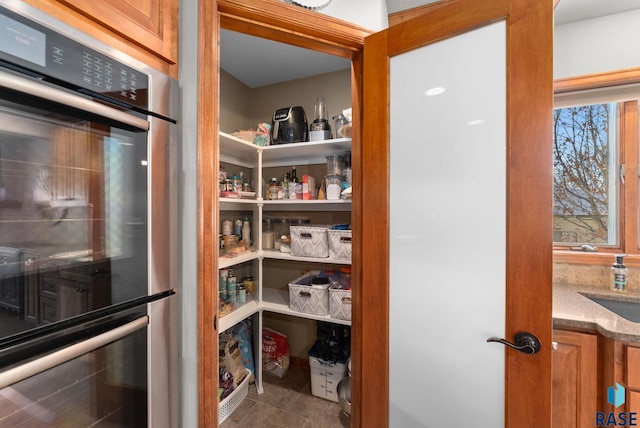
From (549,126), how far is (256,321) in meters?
2.15

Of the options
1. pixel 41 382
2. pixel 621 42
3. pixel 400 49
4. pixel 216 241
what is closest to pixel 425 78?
pixel 400 49

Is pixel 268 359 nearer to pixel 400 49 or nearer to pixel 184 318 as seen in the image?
pixel 184 318

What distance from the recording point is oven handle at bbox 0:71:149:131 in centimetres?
52

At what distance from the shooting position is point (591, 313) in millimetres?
1163

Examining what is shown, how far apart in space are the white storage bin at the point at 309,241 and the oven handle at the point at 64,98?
4.28ft

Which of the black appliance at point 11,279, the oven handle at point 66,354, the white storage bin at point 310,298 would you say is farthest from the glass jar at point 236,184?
the black appliance at point 11,279

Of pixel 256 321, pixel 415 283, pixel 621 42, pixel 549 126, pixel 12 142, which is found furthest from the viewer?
pixel 256 321

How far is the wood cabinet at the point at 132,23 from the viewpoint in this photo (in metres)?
0.65

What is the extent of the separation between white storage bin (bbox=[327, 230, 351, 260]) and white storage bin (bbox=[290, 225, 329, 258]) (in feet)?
0.16

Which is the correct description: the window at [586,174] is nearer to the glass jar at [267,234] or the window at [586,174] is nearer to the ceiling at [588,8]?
the ceiling at [588,8]

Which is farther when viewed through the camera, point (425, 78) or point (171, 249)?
point (425, 78)

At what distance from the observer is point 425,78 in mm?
1032

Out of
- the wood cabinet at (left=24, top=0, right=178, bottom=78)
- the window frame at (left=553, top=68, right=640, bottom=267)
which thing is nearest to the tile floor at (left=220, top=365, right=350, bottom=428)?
the window frame at (left=553, top=68, right=640, bottom=267)

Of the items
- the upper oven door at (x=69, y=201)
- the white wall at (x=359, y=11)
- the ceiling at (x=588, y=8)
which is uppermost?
the ceiling at (x=588, y=8)
